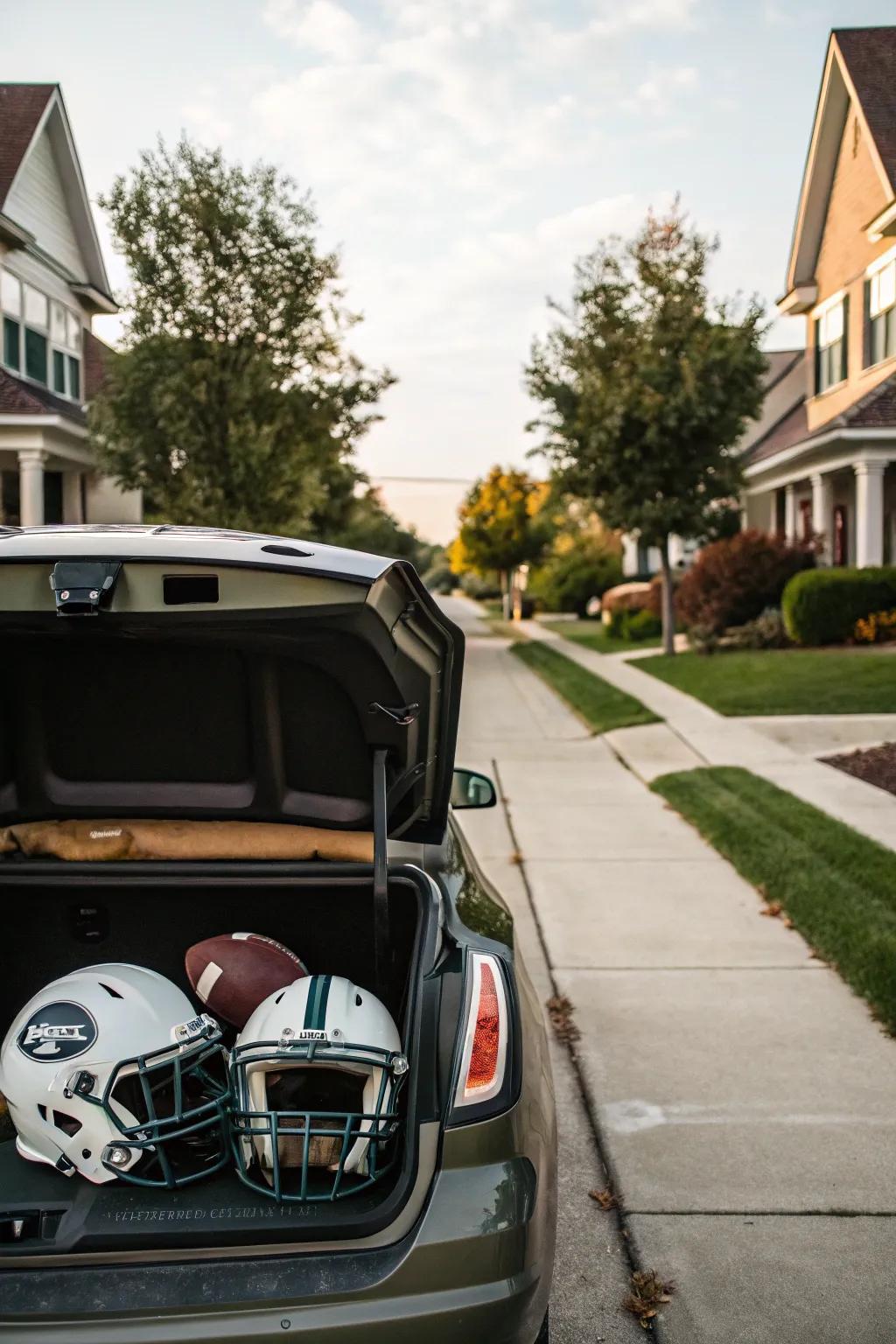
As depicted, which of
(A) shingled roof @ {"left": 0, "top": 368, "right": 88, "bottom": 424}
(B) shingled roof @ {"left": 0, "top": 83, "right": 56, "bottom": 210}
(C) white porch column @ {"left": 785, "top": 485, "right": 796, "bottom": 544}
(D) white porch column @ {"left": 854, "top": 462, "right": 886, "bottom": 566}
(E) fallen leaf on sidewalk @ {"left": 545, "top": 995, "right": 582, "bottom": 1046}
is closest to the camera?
(E) fallen leaf on sidewalk @ {"left": 545, "top": 995, "right": 582, "bottom": 1046}

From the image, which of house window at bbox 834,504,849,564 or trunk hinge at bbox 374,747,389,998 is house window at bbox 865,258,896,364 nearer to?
house window at bbox 834,504,849,564

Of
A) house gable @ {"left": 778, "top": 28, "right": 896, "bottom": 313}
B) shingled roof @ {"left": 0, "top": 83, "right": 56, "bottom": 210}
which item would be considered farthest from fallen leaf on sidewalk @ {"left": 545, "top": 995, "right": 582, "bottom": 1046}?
shingled roof @ {"left": 0, "top": 83, "right": 56, "bottom": 210}

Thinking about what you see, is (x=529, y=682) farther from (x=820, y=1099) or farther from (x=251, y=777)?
(x=251, y=777)

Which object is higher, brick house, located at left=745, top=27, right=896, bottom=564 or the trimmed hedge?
brick house, located at left=745, top=27, right=896, bottom=564

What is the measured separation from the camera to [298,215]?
1873 centimetres

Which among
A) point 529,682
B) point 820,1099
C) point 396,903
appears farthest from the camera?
point 529,682

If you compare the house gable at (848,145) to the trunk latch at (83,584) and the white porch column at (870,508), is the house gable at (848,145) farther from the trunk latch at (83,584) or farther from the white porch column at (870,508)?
the trunk latch at (83,584)

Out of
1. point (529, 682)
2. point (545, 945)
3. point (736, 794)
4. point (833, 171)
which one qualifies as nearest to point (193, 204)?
point (529, 682)

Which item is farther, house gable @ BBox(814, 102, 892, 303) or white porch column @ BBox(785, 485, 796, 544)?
white porch column @ BBox(785, 485, 796, 544)

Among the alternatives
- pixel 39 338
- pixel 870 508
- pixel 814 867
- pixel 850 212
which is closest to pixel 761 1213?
pixel 814 867

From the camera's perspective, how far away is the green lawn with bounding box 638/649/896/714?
12.7 metres

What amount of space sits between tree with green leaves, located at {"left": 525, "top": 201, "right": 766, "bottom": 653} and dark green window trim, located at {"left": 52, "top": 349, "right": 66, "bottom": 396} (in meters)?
8.56

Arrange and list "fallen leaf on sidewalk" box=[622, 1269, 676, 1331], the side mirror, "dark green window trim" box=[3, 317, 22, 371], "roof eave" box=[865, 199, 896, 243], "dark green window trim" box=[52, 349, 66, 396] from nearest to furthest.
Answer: "fallen leaf on sidewalk" box=[622, 1269, 676, 1331], the side mirror, "roof eave" box=[865, 199, 896, 243], "dark green window trim" box=[3, 317, 22, 371], "dark green window trim" box=[52, 349, 66, 396]

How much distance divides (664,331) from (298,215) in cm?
617
